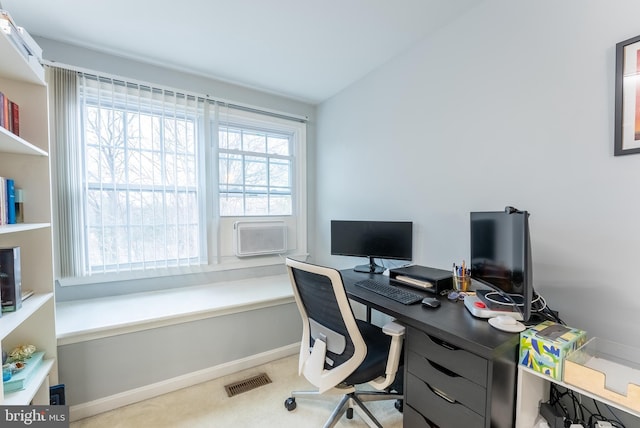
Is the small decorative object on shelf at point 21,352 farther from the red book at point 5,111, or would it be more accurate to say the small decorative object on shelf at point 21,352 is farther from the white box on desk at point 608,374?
the white box on desk at point 608,374

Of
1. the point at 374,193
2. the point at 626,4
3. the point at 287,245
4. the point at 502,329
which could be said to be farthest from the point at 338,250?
the point at 626,4

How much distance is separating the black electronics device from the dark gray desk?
0.61 ft

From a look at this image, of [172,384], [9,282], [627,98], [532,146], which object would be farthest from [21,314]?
[627,98]

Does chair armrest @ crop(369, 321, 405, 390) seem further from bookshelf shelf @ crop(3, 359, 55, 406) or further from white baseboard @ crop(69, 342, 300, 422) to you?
bookshelf shelf @ crop(3, 359, 55, 406)

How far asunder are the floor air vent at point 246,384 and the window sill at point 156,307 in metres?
0.51

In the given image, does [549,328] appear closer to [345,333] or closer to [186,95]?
[345,333]

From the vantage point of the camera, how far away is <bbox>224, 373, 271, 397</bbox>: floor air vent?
191 centimetres

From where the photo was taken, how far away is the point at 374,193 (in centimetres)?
238

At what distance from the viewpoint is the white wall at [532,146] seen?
45.5 inches

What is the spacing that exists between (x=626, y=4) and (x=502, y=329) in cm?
144

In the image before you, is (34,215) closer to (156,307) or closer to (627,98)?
(156,307)

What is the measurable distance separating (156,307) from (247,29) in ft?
6.84

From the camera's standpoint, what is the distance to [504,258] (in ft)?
4.11

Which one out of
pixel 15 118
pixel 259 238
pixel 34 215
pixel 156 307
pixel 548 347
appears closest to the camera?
pixel 548 347
